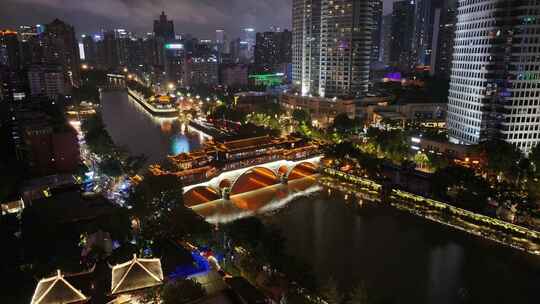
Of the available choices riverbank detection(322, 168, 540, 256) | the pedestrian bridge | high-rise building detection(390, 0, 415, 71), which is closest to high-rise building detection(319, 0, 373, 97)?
the pedestrian bridge

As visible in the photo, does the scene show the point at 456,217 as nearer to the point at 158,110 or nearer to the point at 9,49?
the point at 158,110

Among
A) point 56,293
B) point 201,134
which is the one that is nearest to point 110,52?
point 201,134

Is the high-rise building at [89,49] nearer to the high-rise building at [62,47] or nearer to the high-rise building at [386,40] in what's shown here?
the high-rise building at [62,47]

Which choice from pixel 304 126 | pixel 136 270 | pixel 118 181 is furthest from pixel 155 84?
pixel 136 270

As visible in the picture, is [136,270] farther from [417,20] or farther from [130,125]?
[417,20]

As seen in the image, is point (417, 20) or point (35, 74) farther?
point (417, 20)

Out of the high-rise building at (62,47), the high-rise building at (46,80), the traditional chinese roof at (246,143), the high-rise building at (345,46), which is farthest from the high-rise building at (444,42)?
the high-rise building at (62,47)

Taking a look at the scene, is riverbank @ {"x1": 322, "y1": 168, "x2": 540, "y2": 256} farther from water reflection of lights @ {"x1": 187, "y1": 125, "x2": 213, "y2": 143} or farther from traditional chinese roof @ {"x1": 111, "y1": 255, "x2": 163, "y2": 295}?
water reflection of lights @ {"x1": 187, "y1": 125, "x2": 213, "y2": 143}
